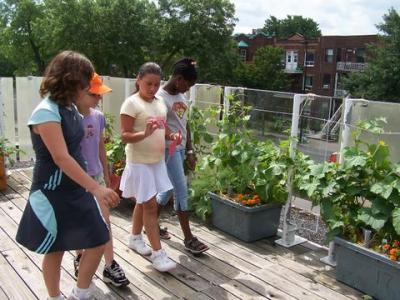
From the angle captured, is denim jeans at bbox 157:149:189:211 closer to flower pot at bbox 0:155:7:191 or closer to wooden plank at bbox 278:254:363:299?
wooden plank at bbox 278:254:363:299

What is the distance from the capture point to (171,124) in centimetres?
319

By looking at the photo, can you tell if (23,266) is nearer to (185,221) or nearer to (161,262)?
(161,262)

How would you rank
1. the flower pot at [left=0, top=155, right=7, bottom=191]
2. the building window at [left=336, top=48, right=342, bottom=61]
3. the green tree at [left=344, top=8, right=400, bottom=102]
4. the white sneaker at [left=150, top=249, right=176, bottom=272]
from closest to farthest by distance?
the white sneaker at [left=150, top=249, right=176, bottom=272] → the flower pot at [left=0, top=155, right=7, bottom=191] → the green tree at [left=344, top=8, right=400, bottom=102] → the building window at [left=336, top=48, right=342, bottom=61]

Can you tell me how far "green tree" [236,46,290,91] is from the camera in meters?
41.6

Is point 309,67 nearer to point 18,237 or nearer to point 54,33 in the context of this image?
point 54,33

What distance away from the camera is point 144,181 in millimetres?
2871

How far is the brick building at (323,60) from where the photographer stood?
135 ft

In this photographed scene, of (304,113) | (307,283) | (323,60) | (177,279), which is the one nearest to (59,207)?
(177,279)

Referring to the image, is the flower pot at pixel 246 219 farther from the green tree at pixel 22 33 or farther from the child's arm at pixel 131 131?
the green tree at pixel 22 33

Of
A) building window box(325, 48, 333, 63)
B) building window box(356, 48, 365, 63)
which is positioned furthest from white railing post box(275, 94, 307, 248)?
building window box(325, 48, 333, 63)

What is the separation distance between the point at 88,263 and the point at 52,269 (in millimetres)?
177

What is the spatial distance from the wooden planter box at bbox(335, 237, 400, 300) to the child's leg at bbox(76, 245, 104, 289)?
1.64 meters

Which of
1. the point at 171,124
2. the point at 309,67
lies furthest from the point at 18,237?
the point at 309,67

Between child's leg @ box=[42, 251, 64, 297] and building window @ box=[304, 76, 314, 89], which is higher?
building window @ box=[304, 76, 314, 89]
